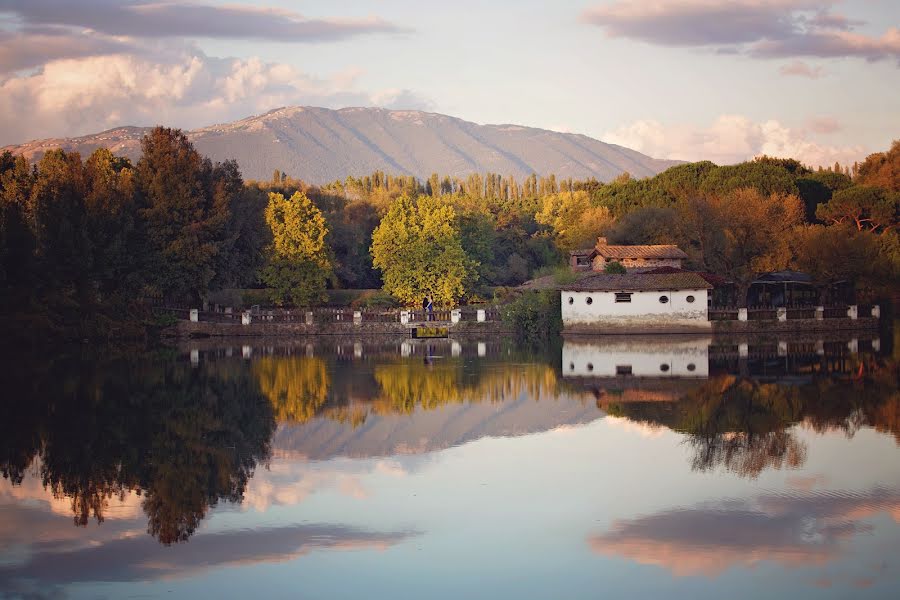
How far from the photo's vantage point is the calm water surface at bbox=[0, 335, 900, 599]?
11336 millimetres

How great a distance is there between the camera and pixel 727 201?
57.2m

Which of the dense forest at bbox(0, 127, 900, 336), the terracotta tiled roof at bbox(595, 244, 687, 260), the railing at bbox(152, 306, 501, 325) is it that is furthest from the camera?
the railing at bbox(152, 306, 501, 325)

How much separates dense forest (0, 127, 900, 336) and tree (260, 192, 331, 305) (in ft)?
0.25

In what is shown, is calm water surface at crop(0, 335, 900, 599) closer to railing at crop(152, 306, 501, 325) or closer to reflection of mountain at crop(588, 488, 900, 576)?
reflection of mountain at crop(588, 488, 900, 576)

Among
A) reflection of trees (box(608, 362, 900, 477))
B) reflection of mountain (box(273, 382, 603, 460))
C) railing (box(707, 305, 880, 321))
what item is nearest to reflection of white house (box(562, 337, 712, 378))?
reflection of trees (box(608, 362, 900, 477))

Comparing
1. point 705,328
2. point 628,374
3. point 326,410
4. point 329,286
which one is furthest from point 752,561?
point 329,286

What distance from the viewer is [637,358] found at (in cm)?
3681

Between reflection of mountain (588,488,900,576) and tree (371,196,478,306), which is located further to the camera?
tree (371,196,478,306)

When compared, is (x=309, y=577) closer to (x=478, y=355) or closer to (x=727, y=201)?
(x=478, y=355)

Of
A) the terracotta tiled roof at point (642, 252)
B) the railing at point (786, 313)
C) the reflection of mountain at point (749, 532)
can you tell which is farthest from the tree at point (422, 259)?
the reflection of mountain at point (749, 532)

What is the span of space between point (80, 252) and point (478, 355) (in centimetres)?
1811

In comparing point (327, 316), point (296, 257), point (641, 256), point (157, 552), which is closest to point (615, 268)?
point (641, 256)

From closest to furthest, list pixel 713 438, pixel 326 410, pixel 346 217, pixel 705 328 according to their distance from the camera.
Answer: pixel 713 438, pixel 326 410, pixel 705 328, pixel 346 217

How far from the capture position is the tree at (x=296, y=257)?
6094cm
